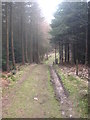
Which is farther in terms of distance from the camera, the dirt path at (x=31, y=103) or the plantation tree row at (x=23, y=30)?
the plantation tree row at (x=23, y=30)

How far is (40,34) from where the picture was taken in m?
35.9

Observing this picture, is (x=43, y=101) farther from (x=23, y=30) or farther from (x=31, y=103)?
(x=23, y=30)

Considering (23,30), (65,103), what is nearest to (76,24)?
(23,30)

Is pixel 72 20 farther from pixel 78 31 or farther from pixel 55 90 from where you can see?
pixel 55 90

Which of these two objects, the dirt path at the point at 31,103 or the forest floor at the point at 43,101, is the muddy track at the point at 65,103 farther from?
the dirt path at the point at 31,103

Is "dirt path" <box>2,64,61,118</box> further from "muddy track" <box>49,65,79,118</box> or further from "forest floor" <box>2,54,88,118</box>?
"muddy track" <box>49,65,79,118</box>

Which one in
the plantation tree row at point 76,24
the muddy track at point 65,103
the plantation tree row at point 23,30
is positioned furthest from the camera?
the plantation tree row at point 23,30

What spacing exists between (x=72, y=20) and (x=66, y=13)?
166 cm

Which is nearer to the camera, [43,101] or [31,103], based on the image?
[31,103]

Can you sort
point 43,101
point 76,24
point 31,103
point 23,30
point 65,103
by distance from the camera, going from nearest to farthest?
point 65,103, point 31,103, point 43,101, point 76,24, point 23,30

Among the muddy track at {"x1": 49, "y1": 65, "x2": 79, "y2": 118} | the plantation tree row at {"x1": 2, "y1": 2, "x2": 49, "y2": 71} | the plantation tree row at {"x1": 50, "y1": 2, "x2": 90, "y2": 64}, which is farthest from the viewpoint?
the plantation tree row at {"x1": 2, "y1": 2, "x2": 49, "y2": 71}

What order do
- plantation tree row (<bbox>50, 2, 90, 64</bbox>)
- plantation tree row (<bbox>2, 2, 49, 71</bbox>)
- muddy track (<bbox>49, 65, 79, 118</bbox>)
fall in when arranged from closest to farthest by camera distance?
muddy track (<bbox>49, 65, 79, 118</bbox>) < plantation tree row (<bbox>50, 2, 90, 64</bbox>) < plantation tree row (<bbox>2, 2, 49, 71</bbox>)

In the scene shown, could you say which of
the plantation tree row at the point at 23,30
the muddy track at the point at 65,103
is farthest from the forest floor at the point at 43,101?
the plantation tree row at the point at 23,30

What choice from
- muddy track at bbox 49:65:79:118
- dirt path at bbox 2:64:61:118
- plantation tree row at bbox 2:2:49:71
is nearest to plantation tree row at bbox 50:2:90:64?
plantation tree row at bbox 2:2:49:71
